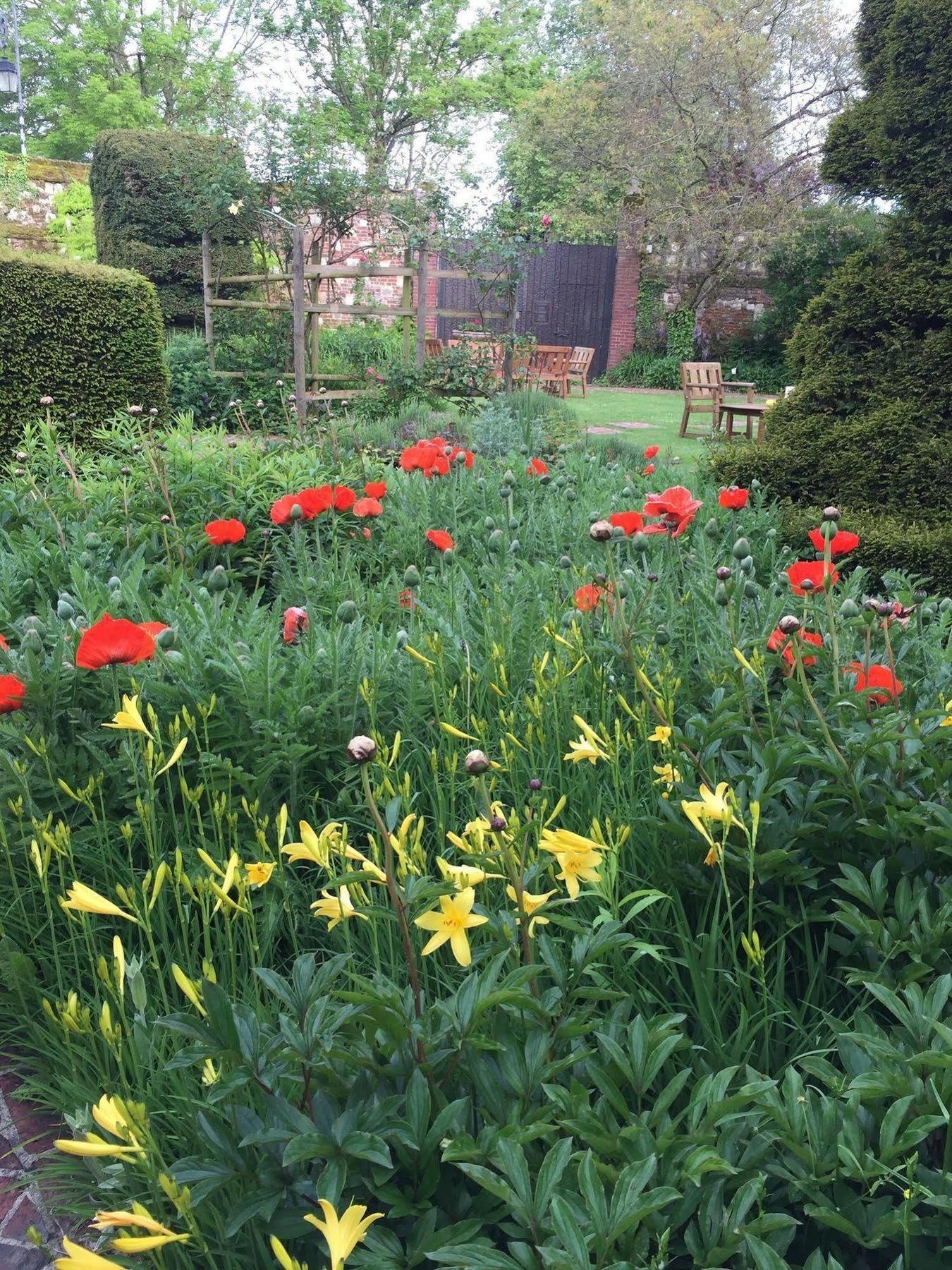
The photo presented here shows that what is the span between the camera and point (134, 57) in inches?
925

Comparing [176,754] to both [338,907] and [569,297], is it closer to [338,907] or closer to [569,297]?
[338,907]

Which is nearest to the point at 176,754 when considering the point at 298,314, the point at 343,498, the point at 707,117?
the point at 343,498

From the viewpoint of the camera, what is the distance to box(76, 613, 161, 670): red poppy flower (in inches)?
55.3

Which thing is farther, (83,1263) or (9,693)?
(9,693)

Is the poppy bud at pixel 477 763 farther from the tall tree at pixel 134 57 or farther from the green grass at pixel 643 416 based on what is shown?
the tall tree at pixel 134 57

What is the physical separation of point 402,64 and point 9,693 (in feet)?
76.8

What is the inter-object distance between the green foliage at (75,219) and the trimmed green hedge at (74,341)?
10820 millimetres

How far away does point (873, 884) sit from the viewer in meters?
1.14

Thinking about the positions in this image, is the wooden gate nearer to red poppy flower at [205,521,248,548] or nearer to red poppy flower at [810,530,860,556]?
red poppy flower at [205,521,248,548]

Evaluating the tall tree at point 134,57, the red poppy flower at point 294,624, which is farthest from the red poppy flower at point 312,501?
the tall tree at point 134,57

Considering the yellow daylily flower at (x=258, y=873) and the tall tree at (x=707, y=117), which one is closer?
the yellow daylily flower at (x=258, y=873)

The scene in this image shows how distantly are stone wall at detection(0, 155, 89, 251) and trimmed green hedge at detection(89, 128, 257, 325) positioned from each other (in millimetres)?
6153

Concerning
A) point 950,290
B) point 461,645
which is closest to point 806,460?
point 950,290

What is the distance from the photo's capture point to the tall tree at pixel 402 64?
20.6 metres
